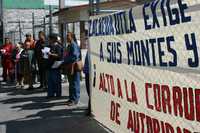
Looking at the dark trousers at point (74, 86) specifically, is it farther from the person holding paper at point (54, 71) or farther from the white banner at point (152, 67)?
the white banner at point (152, 67)

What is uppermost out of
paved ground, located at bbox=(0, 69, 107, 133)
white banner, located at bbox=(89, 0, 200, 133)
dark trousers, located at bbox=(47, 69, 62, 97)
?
white banner, located at bbox=(89, 0, 200, 133)

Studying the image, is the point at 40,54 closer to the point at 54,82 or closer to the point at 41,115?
the point at 54,82

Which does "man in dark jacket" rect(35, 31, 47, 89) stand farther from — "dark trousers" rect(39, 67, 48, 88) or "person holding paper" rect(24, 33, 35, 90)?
"person holding paper" rect(24, 33, 35, 90)

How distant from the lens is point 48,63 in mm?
14469

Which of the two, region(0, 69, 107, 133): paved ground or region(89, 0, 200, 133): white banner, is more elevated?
region(89, 0, 200, 133): white banner

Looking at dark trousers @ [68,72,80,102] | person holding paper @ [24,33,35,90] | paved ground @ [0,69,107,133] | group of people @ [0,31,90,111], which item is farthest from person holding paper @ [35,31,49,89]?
dark trousers @ [68,72,80,102]

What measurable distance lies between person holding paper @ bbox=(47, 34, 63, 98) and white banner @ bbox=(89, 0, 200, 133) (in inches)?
230

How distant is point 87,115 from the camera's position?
11.0 metres

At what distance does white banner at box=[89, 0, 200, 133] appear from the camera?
16.8 feet

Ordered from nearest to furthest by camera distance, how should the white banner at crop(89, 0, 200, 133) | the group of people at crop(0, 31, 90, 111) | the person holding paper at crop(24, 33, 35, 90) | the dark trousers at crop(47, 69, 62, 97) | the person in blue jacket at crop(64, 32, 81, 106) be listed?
the white banner at crop(89, 0, 200, 133) < the person in blue jacket at crop(64, 32, 81, 106) < the group of people at crop(0, 31, 90, 111) < the dark trousers at crop(47, 69, 62, 97) < the person holding paper at crop(24, 33, 35, 90)

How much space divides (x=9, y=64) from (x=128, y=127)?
44.8 feet

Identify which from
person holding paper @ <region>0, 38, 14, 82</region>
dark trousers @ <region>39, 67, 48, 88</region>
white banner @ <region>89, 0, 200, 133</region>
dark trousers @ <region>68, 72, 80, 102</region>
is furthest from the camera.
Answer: person holding paper @ <region>0, 38, 14, 82</region>

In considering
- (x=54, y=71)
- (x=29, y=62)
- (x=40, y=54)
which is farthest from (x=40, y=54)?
(x=29, y=62)

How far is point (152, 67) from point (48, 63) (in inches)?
340
